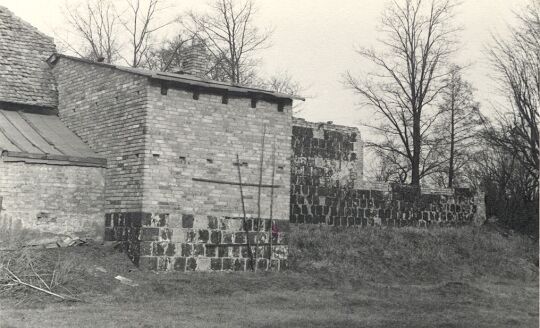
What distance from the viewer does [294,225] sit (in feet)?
64.5

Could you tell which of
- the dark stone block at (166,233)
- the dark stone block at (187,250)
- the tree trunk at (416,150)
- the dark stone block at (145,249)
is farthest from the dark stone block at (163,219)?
the tree trunk at (416,150)

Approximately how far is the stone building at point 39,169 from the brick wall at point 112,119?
0.33 metres

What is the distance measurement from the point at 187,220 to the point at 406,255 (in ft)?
23.3

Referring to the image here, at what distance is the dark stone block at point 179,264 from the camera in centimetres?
1410

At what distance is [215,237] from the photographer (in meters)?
14.7

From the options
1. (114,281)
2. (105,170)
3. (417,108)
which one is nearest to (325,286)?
(114,281)

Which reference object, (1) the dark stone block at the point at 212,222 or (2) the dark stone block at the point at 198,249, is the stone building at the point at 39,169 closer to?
(2) the dark stone block at the point at 198,249

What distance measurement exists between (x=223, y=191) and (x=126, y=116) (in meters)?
2.91

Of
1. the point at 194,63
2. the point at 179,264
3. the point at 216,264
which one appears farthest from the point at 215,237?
the point at 194,63

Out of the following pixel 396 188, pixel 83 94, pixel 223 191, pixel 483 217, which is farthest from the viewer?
pixel 483 217

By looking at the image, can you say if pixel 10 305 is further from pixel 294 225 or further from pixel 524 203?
pixel 524 203

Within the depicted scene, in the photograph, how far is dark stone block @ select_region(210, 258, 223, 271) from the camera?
1459 cm

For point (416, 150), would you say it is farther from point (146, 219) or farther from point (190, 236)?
point (146, 219)

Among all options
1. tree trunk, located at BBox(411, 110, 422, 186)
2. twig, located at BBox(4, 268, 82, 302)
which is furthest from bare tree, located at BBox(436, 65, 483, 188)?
twig, located at BBox(4, 268, 82, 302)
